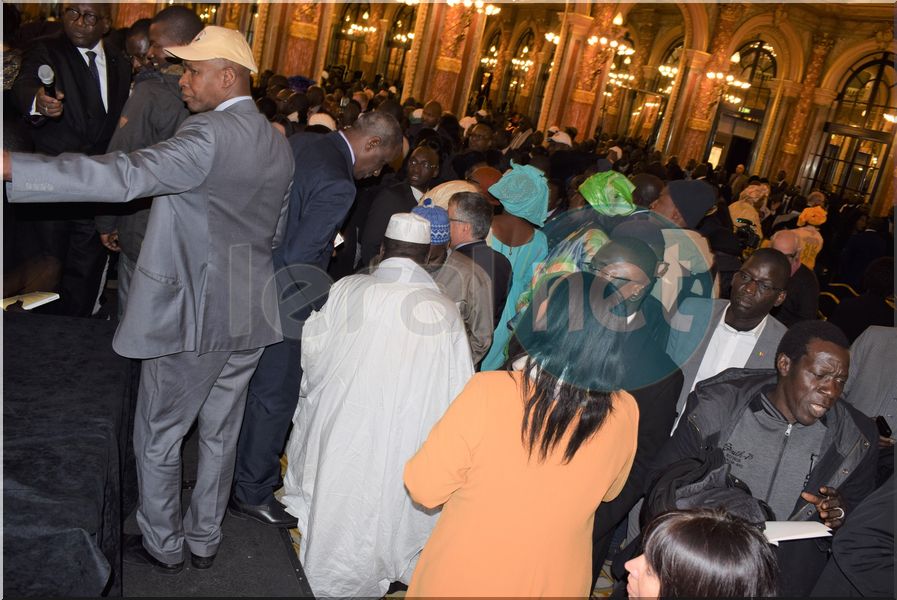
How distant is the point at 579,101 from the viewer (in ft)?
65.3

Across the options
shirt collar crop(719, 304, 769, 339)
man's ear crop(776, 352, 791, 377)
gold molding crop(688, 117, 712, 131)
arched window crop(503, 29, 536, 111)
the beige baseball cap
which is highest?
arched window crop(503, 29, 536, 111)

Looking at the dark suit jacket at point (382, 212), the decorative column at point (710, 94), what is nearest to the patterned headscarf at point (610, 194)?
the dark suit jacket at point (382, 212)

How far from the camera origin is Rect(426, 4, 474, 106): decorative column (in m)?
18.0

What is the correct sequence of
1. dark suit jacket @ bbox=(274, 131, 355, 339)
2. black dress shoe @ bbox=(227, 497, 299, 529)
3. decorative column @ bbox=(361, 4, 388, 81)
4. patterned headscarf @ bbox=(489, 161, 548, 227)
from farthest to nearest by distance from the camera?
decorative column @ bbox=(361, 4, 388, 81)
patterned headscarf @ bbox=(489, 161, 548, 227)
black dress shoe @ bbox=(227, 497, 299, 529)
dark suit jacket @ bbox=(274, 131, 355, 339)

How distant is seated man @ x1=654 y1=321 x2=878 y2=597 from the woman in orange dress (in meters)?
0.72

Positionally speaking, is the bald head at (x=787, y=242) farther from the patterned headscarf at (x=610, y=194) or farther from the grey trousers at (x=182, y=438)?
the grey trousers at (x=182, y=438)

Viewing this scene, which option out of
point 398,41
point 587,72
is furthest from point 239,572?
point 398,41

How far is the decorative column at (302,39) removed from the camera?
51.3 feet

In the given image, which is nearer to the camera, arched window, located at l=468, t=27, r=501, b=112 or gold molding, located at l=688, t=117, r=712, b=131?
gold molding, located at l=688, t=117, r=712, b=131

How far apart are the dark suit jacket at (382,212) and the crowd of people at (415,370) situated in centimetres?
58

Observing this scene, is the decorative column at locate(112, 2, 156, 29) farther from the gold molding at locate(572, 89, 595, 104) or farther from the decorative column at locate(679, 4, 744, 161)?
the decorative column at locate(679, 4, 744, 161)

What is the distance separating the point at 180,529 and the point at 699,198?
12.2 feet

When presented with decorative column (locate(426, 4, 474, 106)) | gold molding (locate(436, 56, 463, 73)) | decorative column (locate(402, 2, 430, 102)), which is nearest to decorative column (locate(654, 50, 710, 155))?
decorative column (locate(426, 4, 474, 106))

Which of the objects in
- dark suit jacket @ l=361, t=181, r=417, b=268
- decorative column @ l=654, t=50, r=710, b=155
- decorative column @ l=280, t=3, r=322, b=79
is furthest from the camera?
decorative column @ l=654, t=50, r=710, b=155
